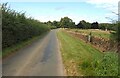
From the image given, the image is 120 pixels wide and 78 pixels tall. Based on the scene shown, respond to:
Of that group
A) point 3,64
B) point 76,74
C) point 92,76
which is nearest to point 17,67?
point 3,64

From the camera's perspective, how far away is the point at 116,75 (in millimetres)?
10227

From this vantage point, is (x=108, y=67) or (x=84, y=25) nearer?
(x=108, y=67)

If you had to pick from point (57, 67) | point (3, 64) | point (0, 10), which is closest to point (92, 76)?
point (57, 67)

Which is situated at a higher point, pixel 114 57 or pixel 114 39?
pixel 114 39

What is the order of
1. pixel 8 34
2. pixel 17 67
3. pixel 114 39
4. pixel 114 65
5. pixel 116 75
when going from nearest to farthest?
pixel 116 75, pixel 114 65, pixel 114 39, pixel 17 67, pixel 8 34

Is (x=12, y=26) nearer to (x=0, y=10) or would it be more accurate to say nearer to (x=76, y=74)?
(x=0, y=10)

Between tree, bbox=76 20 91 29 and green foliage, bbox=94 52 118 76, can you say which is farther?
tree, bbox=76 20 91 29

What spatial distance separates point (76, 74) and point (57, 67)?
2587mm

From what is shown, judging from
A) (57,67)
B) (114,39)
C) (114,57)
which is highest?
(114,39)

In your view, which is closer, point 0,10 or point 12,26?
point 0,10

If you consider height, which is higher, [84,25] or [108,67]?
[108,67]

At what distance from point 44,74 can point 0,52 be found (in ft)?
24.9

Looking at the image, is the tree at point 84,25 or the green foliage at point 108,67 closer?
the green foliage at point 108,67

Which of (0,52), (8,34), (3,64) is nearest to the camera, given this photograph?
(3,64)
